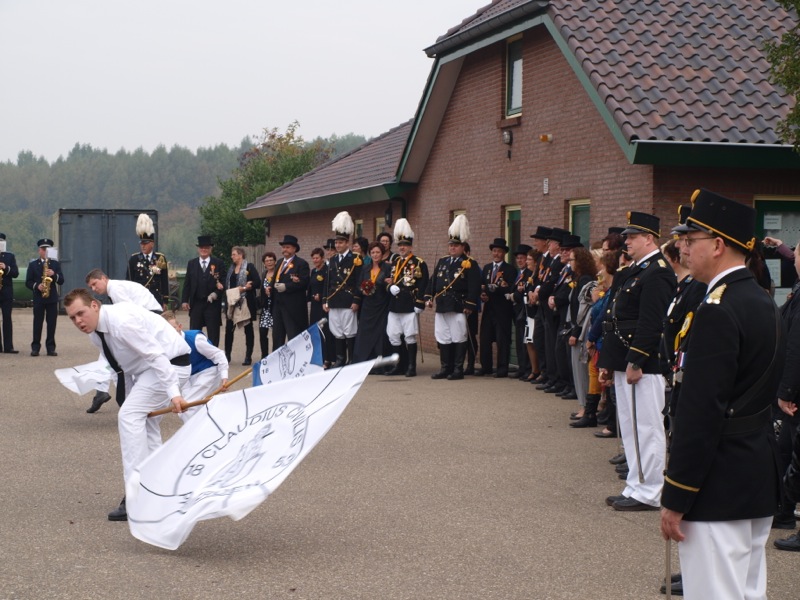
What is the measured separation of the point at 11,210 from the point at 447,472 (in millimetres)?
163391

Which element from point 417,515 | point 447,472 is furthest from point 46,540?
point 447,472

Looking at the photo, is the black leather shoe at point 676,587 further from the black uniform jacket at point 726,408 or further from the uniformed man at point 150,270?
the uniformed man at point 150,270

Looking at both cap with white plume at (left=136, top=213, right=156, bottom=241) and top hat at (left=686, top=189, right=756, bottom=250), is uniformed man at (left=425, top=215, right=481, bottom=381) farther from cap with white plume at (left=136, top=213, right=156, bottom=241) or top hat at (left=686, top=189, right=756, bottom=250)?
top hat at (left=686, top=189, right=756, bottom=250)

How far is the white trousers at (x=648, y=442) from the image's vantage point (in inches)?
317

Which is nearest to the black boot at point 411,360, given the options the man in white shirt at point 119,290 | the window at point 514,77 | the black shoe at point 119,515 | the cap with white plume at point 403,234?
the cap with white plume at point 403,234

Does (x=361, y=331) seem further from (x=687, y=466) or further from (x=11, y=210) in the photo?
(x=11, y=210)

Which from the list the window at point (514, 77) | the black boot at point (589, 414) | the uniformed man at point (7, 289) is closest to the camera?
the black boot at point (589, 414)

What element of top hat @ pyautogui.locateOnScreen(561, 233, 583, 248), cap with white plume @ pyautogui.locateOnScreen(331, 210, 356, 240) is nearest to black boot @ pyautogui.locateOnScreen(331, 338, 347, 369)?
cap with white plume @ pyautogui.locateOnScreen(331, 210, 356, 240)

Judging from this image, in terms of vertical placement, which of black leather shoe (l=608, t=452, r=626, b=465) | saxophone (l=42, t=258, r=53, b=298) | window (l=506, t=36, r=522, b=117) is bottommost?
black leather shoe (l=608, t=452, r=626, b=465)

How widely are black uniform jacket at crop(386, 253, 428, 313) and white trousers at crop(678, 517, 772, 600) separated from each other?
12750 mm

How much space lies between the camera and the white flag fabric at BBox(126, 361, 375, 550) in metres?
6.62

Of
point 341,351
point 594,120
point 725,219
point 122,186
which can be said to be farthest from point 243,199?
point 122,186

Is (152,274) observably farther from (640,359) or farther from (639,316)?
(640,359)

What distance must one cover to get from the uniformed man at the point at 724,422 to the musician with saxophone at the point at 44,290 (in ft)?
59.2
